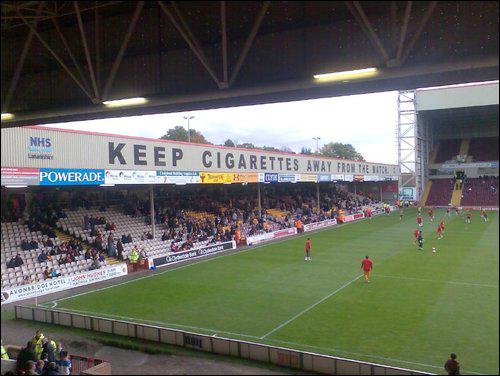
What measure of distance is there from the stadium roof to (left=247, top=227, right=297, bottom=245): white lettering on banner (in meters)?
21.8

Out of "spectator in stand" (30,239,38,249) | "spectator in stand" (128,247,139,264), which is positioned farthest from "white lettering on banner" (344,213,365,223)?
"spectator in stand" (30,239,38,249)

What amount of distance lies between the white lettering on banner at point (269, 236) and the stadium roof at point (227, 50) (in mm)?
21769

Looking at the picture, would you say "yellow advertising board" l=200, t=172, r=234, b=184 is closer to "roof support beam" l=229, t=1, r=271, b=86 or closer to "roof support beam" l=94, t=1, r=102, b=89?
"roof support beam" l=94, t=1, r=102, b=89

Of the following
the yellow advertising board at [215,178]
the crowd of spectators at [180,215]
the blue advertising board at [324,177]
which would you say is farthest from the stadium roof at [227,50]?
the blue advertising board at [324,177]

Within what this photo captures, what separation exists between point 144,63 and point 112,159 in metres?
14.9

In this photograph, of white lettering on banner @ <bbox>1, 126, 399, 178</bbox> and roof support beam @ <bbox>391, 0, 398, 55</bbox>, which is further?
white lettering on banner @ <bbox>1, 126, 399, 178</bbox>

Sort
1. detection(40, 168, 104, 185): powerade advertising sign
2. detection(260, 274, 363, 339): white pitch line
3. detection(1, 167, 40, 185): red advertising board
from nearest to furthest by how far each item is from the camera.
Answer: detection(260, 274, 363, 339): white pitch line, detection(1, 167, 40, 185): red advertising board, detection(40, 168, 104, 185): powerade advertising sign

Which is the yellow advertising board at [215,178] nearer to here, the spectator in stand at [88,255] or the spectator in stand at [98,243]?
the spectator in stand at [98,243]

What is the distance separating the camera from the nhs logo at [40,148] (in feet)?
63.3

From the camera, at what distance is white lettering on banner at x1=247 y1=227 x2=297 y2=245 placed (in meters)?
31.0

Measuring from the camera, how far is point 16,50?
991 centimetres

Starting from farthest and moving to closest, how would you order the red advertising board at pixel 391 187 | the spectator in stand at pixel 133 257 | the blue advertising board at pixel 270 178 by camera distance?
the blue advertising board at pixel 270 178 < the red advertising board at pixel 391 187 < the spectator in stand at pixel 133 257

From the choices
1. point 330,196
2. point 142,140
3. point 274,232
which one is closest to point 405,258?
point 274,232

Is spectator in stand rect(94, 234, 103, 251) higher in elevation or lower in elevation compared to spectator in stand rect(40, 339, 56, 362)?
higher
